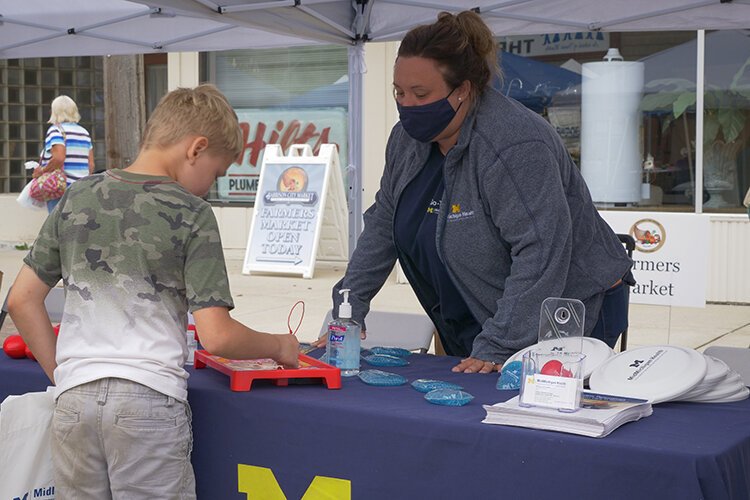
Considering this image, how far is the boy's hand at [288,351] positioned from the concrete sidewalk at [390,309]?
4500 mm

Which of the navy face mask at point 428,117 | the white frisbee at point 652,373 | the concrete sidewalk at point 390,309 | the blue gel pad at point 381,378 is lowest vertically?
the concrete sidewalk at point 390,309

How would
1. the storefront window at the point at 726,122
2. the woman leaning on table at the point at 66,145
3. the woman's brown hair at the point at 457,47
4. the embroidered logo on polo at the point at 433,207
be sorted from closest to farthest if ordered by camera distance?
the woman's brown hair at the point at 457,47, the embroidered logo on polo at the point at 433,207, the storefront window at the point at 726,122, the woman leaning on table at the point at 66,145

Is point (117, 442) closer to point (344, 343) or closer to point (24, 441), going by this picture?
point (24, 441)

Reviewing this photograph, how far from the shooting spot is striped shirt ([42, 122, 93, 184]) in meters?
8.95

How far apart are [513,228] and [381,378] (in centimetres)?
54

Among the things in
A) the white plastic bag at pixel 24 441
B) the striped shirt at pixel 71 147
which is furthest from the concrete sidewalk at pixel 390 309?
the white plastic bag at pixel 24 441

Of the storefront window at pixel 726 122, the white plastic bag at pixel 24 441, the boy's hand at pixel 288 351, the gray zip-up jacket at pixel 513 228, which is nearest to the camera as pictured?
the white plastic bag at pixel 24 441

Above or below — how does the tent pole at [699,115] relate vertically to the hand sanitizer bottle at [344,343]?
above

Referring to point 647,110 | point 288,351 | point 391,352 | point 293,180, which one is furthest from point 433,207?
point 293,180

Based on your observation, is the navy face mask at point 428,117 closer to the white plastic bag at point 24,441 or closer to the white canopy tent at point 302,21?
the white plastic bag at point 24,441

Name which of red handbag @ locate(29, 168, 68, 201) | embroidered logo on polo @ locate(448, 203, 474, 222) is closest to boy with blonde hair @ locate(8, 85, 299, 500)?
embroidered logo on polo @ locate(448, 203, 474, 222)

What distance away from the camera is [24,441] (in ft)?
7.69

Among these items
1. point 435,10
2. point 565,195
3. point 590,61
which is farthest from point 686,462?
point 590,61

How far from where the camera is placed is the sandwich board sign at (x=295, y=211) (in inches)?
394
